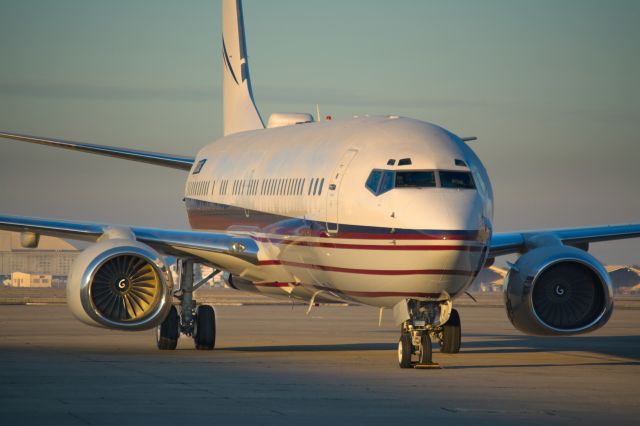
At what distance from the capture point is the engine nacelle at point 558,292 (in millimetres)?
24359

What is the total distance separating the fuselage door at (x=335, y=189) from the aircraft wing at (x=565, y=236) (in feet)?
14.3

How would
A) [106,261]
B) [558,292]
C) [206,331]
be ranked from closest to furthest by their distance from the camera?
[106,261], [558,292], [206,331]

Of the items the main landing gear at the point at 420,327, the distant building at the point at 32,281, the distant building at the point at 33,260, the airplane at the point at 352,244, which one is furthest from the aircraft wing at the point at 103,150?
the distant building at the point at 33,260

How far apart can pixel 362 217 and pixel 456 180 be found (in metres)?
1.61

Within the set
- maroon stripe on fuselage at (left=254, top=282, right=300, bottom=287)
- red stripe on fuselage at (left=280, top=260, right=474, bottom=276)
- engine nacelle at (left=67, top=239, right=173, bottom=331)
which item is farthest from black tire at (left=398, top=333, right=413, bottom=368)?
maroon stripe on fuselage at (left=254, top=282, right=300, bottom=287)

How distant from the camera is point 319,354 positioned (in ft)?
83.5

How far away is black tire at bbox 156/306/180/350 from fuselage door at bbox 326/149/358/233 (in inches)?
200

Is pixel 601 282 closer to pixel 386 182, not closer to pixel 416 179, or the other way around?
pixel 416 179

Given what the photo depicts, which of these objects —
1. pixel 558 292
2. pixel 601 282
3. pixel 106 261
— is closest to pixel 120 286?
pixel 106 261

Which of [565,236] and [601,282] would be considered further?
[565,236]

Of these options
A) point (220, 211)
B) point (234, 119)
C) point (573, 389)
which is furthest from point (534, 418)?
point (234, 119)

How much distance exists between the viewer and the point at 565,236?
2688cm

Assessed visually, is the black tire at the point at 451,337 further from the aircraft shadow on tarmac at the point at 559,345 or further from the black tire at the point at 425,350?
the black tire at the point at 425,350

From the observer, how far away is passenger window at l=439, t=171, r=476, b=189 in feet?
69.7
